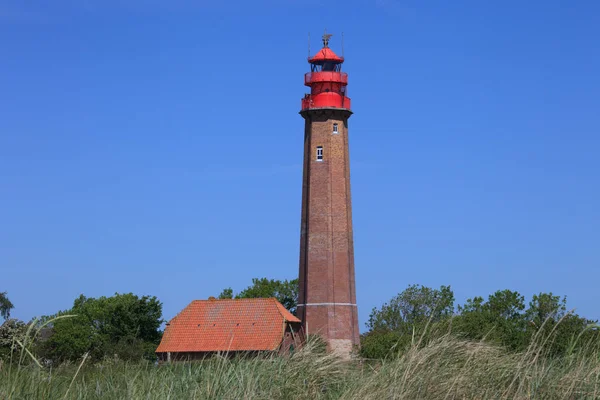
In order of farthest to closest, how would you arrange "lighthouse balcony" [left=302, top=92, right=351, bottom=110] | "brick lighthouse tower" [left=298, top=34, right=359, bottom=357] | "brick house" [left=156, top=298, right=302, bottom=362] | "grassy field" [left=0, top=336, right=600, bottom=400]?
"lighthouse balcony" [left=302, top=92, right=351, bottom=110] < "brick lighthouse tower" [left=298, top=34, right=359, bottom=357] < "brick house" [left=156, top=298, right=302, bottom=362] < "grassy field" [left=0, top=336, right=600, bottom=400]

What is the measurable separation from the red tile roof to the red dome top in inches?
531

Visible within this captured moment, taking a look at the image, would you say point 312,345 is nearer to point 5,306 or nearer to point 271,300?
point 271,300

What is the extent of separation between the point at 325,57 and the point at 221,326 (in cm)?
1561

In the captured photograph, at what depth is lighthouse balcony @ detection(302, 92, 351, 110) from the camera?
52281 mm

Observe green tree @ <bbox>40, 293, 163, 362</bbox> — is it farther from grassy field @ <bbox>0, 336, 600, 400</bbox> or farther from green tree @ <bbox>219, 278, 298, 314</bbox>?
grassy field @ <bbox>0, 336, 600, 400</bbox>

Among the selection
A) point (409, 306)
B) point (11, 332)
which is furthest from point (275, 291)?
point (11, 332)

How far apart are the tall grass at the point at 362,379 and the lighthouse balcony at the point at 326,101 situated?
39.4m

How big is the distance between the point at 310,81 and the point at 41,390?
43059 mm

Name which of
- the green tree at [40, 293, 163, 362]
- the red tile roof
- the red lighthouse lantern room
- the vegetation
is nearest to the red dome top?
the red lighthouse lantern room

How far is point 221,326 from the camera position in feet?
162

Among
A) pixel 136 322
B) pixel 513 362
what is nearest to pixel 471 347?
pixel 513 362

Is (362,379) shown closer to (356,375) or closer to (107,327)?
(356,375)

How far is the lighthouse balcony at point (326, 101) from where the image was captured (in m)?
52.3

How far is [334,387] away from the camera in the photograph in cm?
1307
